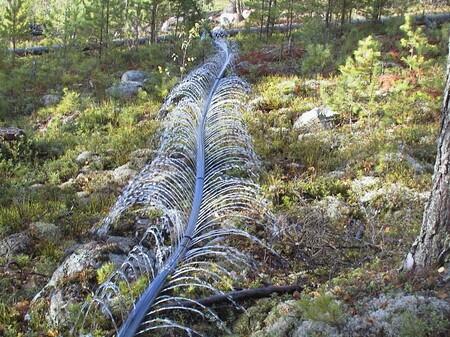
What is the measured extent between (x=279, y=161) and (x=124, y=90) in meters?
8.36

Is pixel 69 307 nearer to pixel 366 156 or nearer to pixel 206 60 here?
pixel 366 156

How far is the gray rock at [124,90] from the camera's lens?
1578 cm

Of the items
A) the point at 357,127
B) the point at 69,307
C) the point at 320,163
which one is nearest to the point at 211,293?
the point at 69,307

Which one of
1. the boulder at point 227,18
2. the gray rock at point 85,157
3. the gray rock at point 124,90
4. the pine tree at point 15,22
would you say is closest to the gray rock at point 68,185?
the gray rock at point 85,157

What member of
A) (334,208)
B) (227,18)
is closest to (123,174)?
(334,208)

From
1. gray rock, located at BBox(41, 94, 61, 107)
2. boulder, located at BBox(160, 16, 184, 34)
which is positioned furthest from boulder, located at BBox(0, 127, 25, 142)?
boulder, located at BBox(160, 16, 184, 34)

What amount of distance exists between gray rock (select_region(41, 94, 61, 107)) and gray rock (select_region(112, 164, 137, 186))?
7.60 meters

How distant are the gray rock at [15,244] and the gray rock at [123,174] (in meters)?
2.39

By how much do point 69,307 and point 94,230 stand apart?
2346 mm

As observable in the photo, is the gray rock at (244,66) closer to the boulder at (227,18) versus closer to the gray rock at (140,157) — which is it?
the gray rock at (140,157)

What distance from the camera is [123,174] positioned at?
9.02m

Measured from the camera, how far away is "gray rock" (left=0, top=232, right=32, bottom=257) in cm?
618

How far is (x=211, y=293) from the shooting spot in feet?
15.6

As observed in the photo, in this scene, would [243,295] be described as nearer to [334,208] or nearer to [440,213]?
[440,213]
